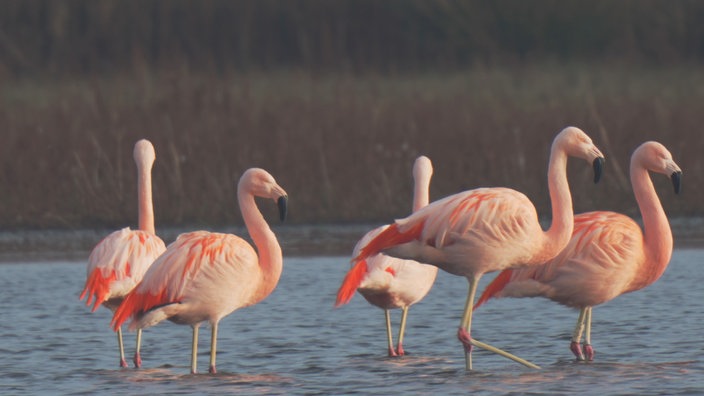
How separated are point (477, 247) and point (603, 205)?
6094mm

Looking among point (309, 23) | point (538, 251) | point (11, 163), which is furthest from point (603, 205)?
point (309, 23)

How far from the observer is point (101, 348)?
8.73m

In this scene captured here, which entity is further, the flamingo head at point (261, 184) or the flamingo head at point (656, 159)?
the flamingo head at point (656, 159)

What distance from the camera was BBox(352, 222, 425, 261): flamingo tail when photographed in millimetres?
7539

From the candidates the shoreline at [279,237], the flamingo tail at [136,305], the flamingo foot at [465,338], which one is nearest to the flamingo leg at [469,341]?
→ the flamingo foot at [465,338]

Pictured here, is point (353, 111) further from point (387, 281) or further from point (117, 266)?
point (117, 266)

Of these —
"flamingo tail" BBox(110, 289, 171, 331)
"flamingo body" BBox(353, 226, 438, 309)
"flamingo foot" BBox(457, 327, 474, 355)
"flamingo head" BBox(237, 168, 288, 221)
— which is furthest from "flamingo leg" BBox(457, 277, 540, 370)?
"flamingo tail" BBox(110, 289, 171, 331)

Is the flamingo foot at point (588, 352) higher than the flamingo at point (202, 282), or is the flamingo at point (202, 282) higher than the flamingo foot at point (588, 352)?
the flamingo at point (202, 282)

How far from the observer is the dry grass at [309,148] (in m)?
13.4

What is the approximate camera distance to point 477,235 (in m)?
7.50

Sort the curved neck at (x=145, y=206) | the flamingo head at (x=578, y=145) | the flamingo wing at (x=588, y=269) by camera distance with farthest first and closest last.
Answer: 1. the curved neck at (x=145, y=206)
2. the flamingo wing at (x=588, y=269)
3. the flamingo head at (x=578, y=145)

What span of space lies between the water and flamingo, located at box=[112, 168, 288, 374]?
0.31m

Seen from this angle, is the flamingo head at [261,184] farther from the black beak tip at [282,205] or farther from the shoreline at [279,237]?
the shoreline at [279,237]

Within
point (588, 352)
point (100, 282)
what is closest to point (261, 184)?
point (100, 282)
